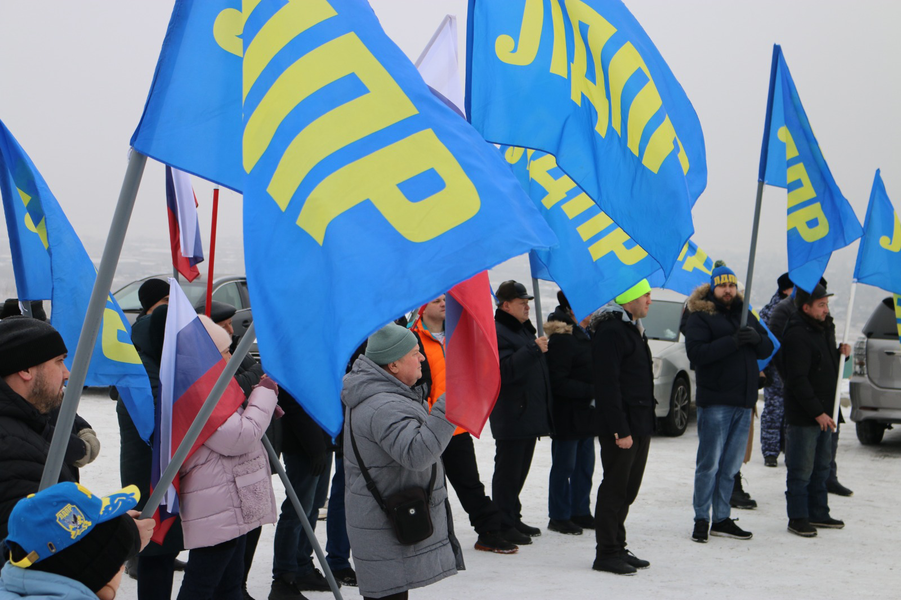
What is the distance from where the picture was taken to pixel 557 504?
7348mm

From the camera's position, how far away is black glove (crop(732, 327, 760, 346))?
6.86 meters

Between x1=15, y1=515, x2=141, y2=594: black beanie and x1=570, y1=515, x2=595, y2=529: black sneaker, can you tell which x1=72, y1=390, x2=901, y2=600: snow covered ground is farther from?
x1=15, y1=515, x2=141, y2=594: black beanie

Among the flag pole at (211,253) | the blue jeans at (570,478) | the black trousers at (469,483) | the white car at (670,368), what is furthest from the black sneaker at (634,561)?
the white car at (670,368)

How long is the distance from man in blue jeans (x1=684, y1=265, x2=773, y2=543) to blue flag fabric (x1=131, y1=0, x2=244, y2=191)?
499 cm

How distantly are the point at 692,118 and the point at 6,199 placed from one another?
3.24m

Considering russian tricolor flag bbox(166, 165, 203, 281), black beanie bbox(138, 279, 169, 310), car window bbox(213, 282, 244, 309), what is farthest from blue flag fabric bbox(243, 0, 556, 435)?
car window bbox(213, 282, 244, 309)

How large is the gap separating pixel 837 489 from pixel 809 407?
206cm

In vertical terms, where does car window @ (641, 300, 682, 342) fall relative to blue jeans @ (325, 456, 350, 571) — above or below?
above

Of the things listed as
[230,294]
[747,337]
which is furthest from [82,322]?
[230,294]

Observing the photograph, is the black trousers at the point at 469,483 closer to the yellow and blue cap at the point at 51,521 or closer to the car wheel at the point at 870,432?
the yellow and blue cap at the point at 51,521

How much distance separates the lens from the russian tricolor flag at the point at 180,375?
11.7 ft

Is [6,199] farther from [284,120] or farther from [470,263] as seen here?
[470,263]

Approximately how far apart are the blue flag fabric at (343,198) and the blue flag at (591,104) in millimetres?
1608

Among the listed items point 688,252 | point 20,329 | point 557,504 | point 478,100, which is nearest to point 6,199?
point 20,329
